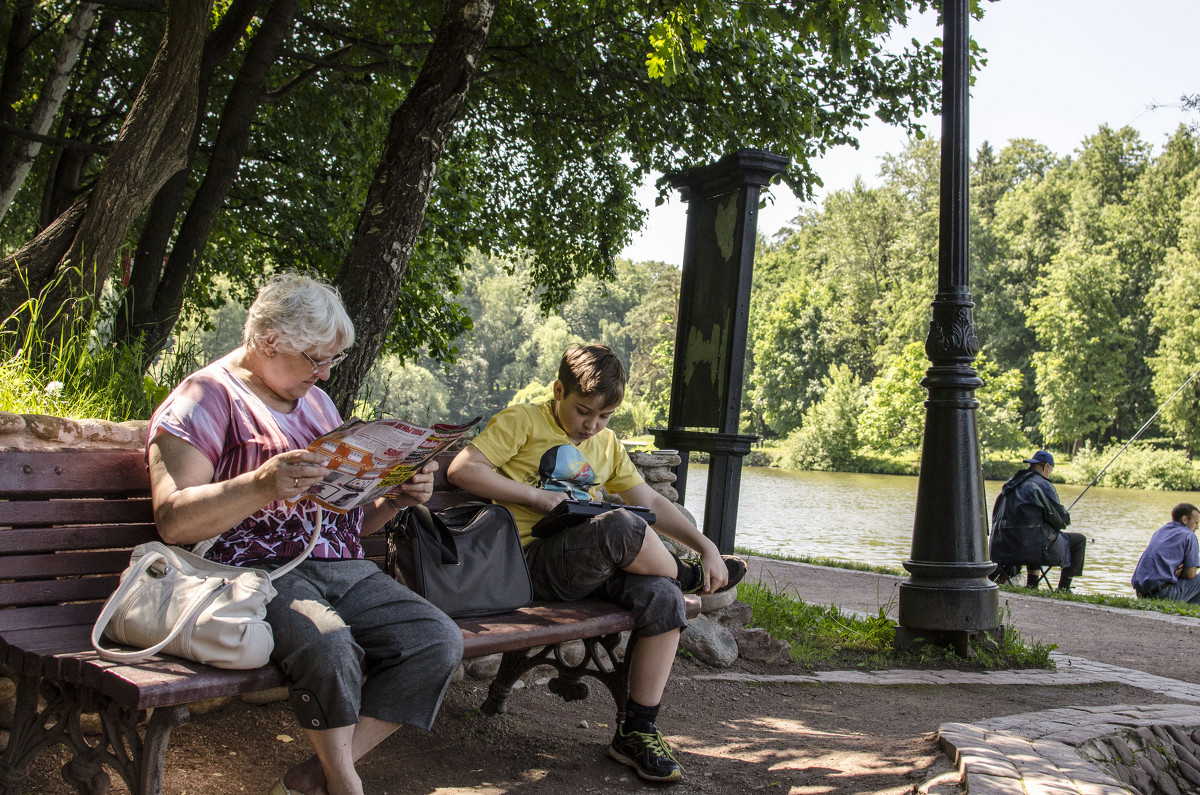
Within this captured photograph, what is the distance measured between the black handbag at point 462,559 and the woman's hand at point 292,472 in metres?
0.72

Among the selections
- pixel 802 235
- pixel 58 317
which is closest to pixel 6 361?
pixel 58 317

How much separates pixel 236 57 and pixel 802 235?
195 ft

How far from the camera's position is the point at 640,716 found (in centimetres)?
326

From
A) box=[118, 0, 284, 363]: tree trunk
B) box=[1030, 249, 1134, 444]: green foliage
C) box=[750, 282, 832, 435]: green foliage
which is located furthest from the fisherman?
box=[750, 282, 832, 435]: green foliage

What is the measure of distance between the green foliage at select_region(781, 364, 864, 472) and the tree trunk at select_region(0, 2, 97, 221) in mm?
43174

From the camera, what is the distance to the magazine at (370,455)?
2.28 metres

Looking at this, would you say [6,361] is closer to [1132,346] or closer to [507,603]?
[507,603]

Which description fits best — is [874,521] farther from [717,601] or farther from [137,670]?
[137,670]

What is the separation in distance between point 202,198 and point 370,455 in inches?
224

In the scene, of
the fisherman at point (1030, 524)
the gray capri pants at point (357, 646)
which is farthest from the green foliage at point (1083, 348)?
the gray capri pants at point (357, 646)

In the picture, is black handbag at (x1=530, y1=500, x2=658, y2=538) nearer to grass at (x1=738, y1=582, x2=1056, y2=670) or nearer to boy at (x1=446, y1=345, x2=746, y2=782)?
boy at (x1=446, y1=345, x2=746, y2=782)

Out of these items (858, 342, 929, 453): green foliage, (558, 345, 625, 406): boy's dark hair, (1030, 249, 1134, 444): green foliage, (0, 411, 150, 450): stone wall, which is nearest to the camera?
(0, 411, 150, 450): stone wall

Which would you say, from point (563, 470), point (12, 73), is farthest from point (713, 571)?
point (12, 73)

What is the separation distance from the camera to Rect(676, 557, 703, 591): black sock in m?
3.47
